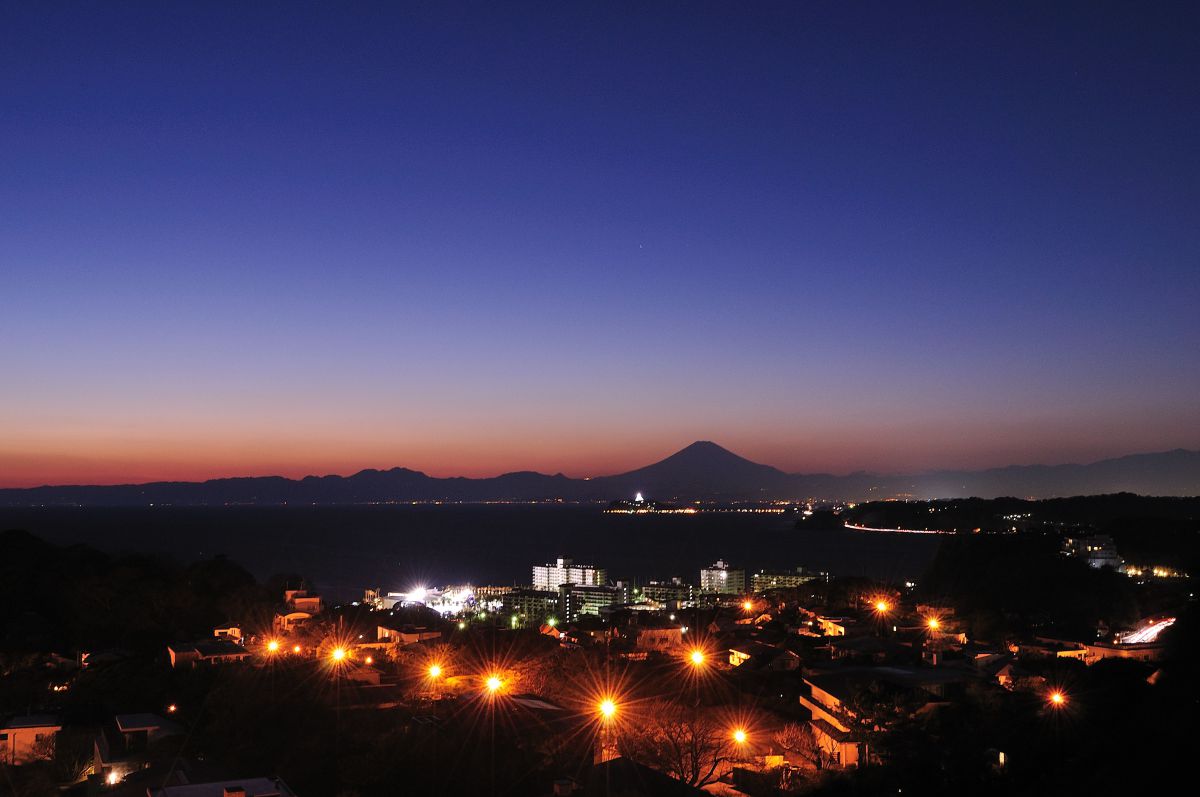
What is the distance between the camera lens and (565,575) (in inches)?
1471

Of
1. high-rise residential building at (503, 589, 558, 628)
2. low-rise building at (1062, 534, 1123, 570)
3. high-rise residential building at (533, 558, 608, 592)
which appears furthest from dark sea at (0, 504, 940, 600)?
low-rise building at (1062, 534, 1123, 570)

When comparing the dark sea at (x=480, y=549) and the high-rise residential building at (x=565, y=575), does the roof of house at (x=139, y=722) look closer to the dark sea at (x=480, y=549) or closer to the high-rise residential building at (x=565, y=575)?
the dark sea at (x=480, y=549)

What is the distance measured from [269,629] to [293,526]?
61219mm

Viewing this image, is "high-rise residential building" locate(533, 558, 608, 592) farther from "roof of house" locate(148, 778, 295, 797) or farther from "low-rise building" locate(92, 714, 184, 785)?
"roof of house" locate(148, 778, 295, 797)

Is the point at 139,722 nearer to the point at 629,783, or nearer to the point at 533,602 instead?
the point at 629,783

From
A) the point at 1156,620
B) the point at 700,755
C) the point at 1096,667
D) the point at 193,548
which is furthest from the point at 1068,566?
the point at 193,548

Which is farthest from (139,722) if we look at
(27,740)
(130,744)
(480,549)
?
(480,549)

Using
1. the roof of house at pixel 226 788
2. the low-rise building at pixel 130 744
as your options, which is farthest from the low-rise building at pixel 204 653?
the roof of house at pixel 226 788

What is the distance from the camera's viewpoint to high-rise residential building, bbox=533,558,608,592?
3608cm

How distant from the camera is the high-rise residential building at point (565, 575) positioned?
118 feet

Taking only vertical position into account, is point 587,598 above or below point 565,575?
above

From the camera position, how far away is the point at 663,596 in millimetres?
29047

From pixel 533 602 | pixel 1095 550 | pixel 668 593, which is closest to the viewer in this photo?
pixel 533 602

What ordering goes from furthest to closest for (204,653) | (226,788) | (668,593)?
(668,593) → (204,653) → (226,788)
